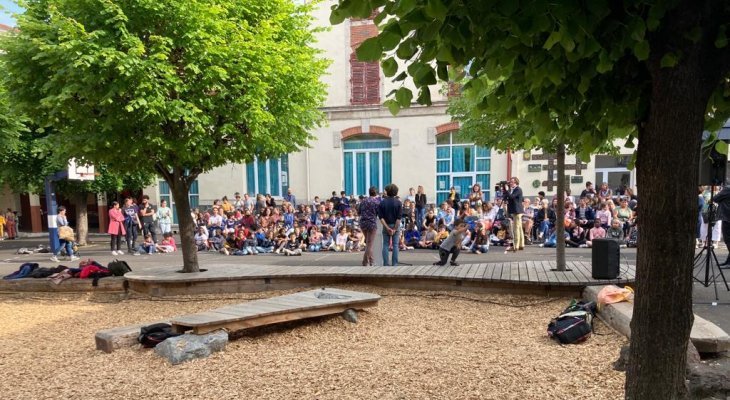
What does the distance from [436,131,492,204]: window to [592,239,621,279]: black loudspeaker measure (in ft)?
44.0

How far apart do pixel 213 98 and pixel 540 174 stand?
14.5 meters

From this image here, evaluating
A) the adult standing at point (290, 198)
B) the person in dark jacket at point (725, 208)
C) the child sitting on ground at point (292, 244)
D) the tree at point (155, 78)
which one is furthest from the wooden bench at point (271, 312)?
the adult standing at point (290, 198)

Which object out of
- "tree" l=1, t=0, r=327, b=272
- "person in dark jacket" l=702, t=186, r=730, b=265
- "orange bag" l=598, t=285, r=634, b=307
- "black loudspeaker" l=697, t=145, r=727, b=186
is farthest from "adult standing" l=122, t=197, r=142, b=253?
"person in dark jacket" l=702, t=186, r=730, b=265

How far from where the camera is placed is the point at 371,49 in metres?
2.17

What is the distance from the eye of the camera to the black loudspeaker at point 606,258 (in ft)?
21.0

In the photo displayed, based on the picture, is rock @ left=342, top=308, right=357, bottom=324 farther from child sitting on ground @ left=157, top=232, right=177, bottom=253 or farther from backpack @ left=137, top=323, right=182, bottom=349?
child sitting on ground @ left=157, top=232, right=177, bottom=253

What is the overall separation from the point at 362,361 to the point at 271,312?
4.69 ft

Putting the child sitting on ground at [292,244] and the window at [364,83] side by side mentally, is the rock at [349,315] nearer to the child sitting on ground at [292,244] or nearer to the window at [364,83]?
the child sitting on ground at [292,244]

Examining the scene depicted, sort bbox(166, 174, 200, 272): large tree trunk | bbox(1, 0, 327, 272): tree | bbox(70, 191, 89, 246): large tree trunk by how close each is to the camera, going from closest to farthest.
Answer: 1. bbox(1, 0, 327, 272): tree
2. bbox(166, 174, 200, 272): large tree trunk
3. bbox(70, 191, 89, 246): large tree trunk

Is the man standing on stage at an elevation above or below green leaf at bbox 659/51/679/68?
below

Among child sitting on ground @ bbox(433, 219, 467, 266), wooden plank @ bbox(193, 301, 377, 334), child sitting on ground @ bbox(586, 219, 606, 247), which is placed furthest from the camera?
child sitting on ground @ bbox(586, 219, 606, 247)

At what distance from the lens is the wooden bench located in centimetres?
525

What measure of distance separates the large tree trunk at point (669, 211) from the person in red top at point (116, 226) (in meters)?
15.7

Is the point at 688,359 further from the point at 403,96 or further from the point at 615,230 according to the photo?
the point at 615,230
